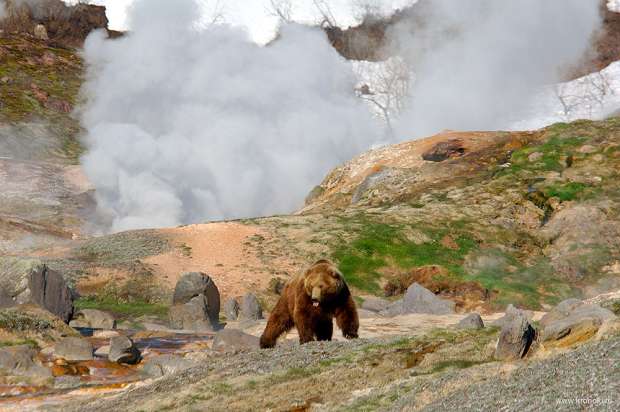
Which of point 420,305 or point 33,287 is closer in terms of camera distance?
point 33,287

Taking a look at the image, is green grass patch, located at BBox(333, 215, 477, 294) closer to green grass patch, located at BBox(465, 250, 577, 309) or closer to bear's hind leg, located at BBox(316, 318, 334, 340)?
green grass patch, located at BBox(465, 250, 577, 309)

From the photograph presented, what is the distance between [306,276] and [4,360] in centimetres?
1166

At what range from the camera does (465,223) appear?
182ft

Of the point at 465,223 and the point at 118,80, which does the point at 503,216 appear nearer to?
the point at 465,223

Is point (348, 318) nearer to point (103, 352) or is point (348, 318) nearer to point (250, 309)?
point (103, 352)

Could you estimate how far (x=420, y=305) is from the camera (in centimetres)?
3891

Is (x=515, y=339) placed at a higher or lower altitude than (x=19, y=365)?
higher

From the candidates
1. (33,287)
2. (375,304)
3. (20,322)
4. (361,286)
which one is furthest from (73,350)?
(361,286)

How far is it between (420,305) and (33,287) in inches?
771

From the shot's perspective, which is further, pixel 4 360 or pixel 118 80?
pixel 118 80

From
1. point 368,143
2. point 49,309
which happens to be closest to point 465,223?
point 49,309

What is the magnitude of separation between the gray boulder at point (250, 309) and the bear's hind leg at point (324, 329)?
→ 22.6 metres

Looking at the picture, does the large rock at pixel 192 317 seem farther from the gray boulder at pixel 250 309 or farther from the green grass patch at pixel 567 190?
the green grass patch at pixel 567 190

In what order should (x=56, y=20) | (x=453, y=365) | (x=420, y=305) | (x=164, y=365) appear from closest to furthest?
(x=453, y=365), (x=164, y=365), (x=420, y=305), (x=56, y=20)
